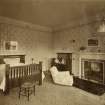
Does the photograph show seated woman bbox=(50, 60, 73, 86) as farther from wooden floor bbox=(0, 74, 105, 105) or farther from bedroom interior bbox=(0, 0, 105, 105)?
wooden floor bbox=(0, 74, 105, 105)

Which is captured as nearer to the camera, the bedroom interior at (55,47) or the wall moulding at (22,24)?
the bedroom interior at (55,47)

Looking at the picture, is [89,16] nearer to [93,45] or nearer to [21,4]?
[93,45]

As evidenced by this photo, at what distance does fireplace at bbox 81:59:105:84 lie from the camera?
433 cm

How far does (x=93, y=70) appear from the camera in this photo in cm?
473

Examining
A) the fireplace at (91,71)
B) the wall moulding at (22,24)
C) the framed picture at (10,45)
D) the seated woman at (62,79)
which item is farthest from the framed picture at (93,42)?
the framed picture at (10,45)

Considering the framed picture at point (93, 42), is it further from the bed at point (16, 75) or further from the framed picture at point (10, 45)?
the framed picture at point (10, 45)

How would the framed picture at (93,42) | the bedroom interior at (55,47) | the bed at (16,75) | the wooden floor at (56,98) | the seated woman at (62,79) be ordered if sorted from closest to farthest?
the wooden floor at (56,98) < the bed at (16,75) < the bedroom interior at (55,47) < the seated woman at (62,79) < the framed picture at (93,42)

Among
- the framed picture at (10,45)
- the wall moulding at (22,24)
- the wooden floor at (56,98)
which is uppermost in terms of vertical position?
the wall moulding at (22,24)

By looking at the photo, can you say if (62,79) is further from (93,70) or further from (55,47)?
(55,47)

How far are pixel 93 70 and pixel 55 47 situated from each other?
2882 millimetres

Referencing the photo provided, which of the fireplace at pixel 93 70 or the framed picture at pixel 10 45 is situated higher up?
the framed picture at pixel 10 45

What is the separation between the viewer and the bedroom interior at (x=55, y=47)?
3.28 metres

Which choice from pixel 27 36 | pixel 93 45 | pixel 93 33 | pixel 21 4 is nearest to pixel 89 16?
pixel 93 33

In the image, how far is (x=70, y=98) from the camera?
2.98 m
